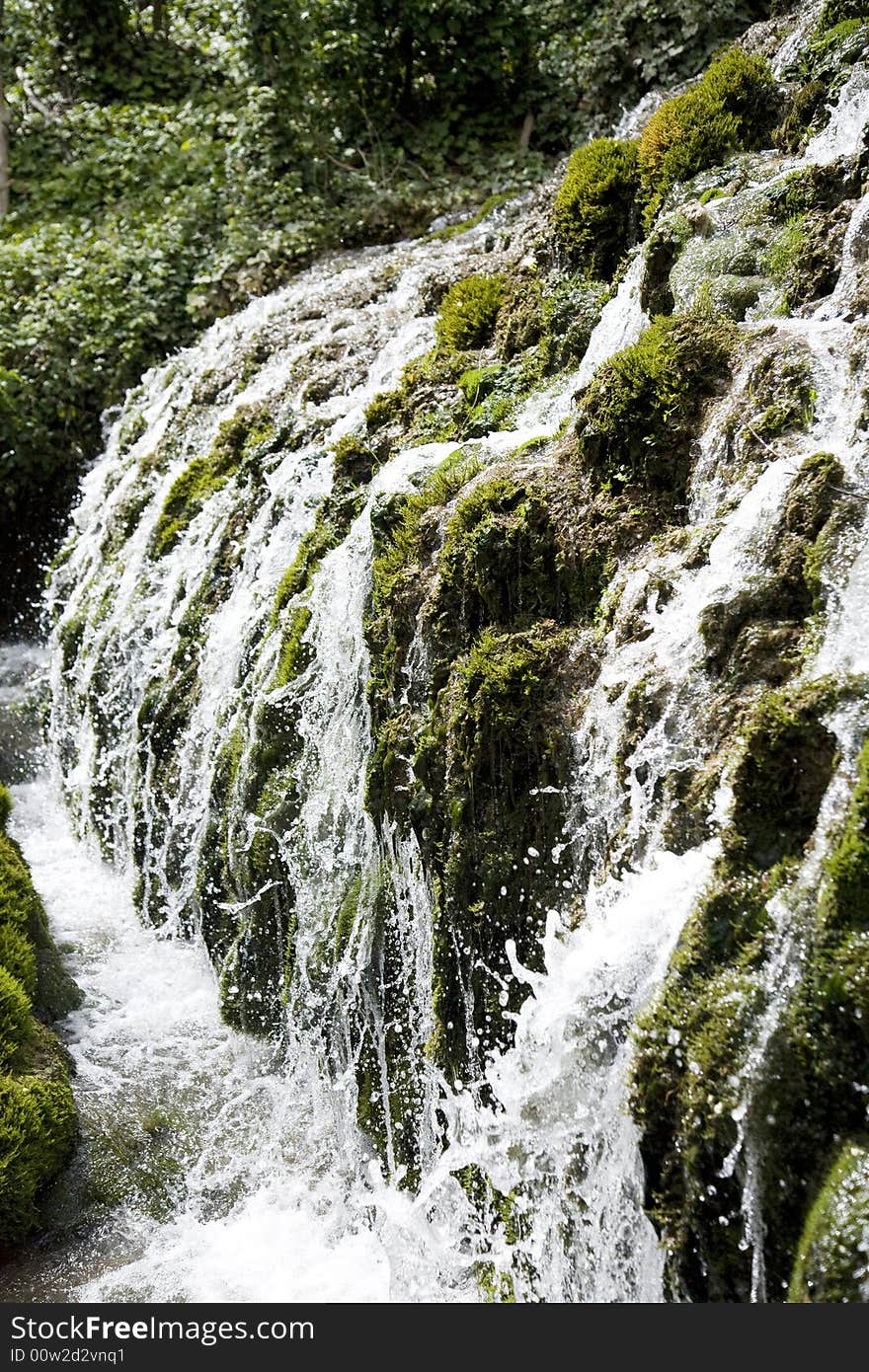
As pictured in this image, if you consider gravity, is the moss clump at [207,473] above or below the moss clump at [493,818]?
above

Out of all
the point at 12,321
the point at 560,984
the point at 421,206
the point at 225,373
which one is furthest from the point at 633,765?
the point at 12,321

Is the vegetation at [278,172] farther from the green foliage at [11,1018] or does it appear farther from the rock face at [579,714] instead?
the green foliage at [11,1018]

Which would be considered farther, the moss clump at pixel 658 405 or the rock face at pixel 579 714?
the moss clump at pixel 658 405

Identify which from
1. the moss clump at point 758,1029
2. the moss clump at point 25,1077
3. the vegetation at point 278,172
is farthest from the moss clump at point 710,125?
the moss clump at point 25,1077

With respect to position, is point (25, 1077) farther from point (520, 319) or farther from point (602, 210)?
point (602, 210)

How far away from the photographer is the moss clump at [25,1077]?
4.45 metres

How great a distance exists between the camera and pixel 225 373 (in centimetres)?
864

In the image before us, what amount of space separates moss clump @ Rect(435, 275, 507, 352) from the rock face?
25 mm

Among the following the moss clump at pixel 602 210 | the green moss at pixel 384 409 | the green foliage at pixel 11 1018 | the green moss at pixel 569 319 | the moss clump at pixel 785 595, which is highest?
the moss clump at pixel 602 210

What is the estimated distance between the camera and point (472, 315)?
21.6 feet

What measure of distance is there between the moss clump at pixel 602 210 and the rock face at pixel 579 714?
21 millimetres

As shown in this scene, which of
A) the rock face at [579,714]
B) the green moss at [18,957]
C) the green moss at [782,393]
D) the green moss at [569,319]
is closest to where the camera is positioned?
the rock face at [579,714]

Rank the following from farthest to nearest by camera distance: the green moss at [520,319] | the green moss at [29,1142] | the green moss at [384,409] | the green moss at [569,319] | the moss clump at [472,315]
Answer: the moss clump at [472,315] → the green moss at [384,409] → the green moss at [520,319] → the green moss at [569,319] → the green moss at [29,1142]

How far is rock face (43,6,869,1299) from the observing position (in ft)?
9.73
